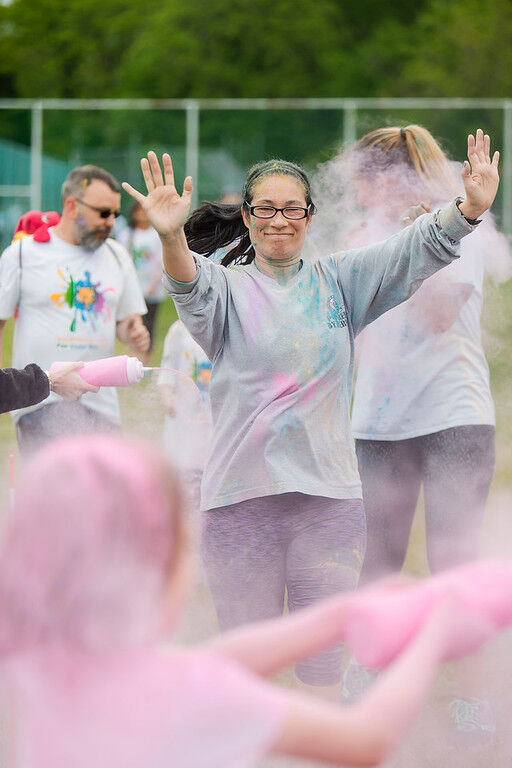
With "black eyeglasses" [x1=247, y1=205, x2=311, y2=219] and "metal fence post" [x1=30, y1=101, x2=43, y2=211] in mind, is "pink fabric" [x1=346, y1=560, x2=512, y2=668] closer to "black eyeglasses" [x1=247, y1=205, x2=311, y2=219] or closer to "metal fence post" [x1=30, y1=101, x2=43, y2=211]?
"black eyeglasses" [x1=247, y1=205, x2=311, y2=219]

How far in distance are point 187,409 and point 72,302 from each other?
2.04ft

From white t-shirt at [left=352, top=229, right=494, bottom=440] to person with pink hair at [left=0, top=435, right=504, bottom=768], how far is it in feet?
6.63

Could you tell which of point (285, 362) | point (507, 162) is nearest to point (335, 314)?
point (285, 362)

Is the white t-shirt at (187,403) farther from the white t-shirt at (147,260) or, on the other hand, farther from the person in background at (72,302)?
the white t-shirt at (147,260)

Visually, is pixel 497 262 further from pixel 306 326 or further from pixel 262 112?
pixel 262 112

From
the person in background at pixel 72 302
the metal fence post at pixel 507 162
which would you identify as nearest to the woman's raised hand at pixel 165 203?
the person in background at pixel 72 302

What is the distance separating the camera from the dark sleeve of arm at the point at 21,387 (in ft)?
9.32

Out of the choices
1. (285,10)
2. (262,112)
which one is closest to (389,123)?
(262,112)

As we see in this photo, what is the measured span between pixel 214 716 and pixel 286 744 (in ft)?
0.32

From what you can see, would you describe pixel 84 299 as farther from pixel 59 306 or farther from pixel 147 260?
pixel 147 260

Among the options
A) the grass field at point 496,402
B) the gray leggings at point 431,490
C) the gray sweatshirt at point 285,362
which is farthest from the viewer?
the grass field at point 496,402

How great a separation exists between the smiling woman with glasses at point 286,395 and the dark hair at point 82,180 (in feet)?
6.15

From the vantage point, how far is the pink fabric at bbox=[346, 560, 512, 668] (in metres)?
1.40

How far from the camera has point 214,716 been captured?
1228 mm
